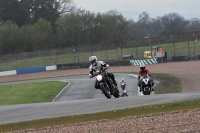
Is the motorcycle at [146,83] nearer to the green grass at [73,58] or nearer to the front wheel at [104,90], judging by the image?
the front wheel at [104,90]

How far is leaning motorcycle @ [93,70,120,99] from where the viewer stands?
16906 millimetres

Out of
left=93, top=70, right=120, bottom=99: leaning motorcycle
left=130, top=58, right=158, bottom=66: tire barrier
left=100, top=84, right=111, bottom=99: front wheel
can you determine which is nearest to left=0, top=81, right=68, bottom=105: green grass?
left=93, top=70, right=120, bottom=99: leaning motorcycle

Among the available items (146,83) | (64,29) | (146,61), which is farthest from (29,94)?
(64,29)

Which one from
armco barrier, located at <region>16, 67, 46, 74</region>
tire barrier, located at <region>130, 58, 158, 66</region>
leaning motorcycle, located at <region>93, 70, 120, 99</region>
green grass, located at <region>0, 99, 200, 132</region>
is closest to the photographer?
Answer: green grass, located at <region>0, 99, 200, 132</region>

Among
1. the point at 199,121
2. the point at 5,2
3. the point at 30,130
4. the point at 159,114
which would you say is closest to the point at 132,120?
the point at 159,114

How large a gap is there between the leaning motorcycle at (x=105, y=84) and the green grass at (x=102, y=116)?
3942 mm

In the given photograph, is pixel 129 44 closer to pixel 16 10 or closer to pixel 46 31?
pixel 46 31

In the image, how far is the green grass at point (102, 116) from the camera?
464 inches

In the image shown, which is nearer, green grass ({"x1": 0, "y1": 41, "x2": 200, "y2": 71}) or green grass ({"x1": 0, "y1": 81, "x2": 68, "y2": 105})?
green grass ({"x1": 0, "y1": 81, "x2": 68, "y2": 105})

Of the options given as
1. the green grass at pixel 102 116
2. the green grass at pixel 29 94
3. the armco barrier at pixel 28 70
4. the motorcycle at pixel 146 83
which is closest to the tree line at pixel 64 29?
the armco barrier at pixel 28 70

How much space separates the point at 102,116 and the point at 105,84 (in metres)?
4.98

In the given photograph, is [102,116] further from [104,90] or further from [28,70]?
[28,70]

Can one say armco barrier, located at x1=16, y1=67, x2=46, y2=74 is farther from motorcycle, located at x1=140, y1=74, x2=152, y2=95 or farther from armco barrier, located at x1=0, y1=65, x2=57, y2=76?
motorcycle, located at x1=140, y1=74, x2=152, y2=95

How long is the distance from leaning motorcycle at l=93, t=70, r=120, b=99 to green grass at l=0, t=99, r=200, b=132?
3.94 meters
